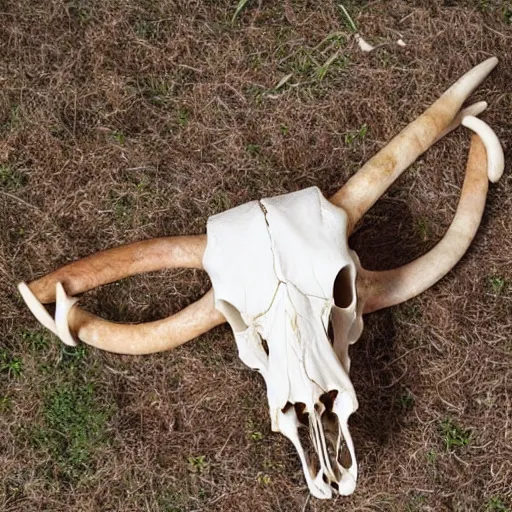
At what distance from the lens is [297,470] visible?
3.53 meters

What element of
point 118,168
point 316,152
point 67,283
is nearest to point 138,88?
point 118,168

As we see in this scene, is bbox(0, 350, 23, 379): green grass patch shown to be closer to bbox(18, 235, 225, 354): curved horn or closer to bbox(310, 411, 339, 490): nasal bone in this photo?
bbox(18, 235, 225, 354): curved horn

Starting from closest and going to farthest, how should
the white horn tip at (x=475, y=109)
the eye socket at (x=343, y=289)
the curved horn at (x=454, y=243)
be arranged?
the eye socket at (x=343, y=289) → the curved horn at (x=454, y=243) → the white horn tip at (x=475, y=109)

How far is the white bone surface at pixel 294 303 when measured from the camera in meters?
2.84

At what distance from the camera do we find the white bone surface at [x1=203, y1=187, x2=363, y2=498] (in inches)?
112

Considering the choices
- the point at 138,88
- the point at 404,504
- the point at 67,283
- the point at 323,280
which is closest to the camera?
the point at 323,280

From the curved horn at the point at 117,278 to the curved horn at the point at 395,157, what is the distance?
0.52 meters

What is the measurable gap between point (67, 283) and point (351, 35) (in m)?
1.54

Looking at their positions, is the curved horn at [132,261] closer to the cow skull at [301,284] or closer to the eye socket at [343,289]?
the cow skull at [301,284]

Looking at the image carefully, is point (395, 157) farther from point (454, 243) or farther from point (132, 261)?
point (132, 261)

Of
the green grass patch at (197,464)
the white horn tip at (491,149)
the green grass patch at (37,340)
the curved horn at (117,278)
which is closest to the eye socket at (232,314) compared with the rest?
the curved horn at (117,278)

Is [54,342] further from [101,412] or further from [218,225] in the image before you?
[218,225]

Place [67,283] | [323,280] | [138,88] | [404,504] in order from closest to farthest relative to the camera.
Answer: [323,280] → [67,283] → [404,504] → [138,88]

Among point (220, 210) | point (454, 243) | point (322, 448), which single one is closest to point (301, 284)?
point (322, 448)
